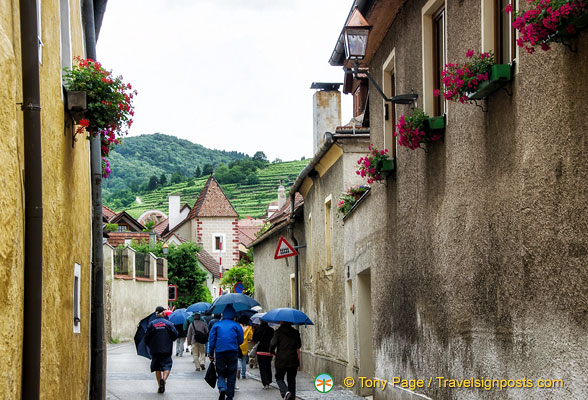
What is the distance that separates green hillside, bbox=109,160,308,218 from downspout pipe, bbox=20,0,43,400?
14622 cm

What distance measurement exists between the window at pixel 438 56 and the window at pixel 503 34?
222 centimetres

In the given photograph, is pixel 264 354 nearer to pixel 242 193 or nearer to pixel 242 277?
pixel 242 277

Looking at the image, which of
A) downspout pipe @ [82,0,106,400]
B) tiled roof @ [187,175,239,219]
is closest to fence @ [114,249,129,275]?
downspout pipe @ [82,0,106,400]

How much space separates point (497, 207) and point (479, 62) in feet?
4.68

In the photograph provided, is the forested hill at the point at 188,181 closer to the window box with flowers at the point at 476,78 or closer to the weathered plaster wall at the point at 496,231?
the weathered plaster wall at the point at 496,231

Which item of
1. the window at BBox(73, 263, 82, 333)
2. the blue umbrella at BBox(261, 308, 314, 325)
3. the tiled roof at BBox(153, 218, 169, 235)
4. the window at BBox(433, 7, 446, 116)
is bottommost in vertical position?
the blue umbrella at BBox(261, 308, 314, 325)

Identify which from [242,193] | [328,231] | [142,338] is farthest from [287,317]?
[242,193]

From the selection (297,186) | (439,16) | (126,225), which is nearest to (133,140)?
(126,225)

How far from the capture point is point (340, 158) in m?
19.8

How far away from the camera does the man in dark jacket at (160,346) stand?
1777 centimetres

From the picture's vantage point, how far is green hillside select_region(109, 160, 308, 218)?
525ft

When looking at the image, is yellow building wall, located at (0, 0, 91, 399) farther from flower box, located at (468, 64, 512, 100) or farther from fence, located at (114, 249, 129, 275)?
fence, located at (114, 249, 129, 275)

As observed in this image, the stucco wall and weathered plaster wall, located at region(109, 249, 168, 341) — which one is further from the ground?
the stucco wall

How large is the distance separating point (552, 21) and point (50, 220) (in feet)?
15.0
